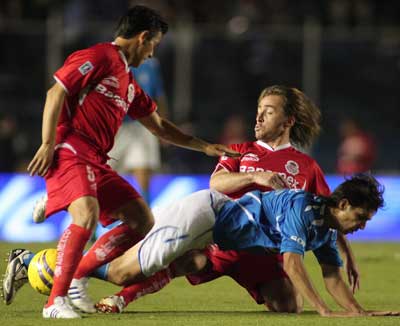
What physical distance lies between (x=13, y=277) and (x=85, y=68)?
141 centimetres

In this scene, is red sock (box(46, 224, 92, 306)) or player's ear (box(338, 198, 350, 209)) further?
player's ear (box(338, 198, 350, 209))

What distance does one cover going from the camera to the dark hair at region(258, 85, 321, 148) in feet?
25.9

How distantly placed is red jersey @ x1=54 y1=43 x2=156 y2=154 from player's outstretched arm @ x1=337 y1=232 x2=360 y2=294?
1634 mm

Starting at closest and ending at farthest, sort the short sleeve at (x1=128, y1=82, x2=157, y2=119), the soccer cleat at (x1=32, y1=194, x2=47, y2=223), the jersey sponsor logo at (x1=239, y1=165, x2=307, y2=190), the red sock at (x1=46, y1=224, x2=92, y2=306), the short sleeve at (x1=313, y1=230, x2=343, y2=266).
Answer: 1. the red sock at (x1=46, y1=224, x2=92, y2=306)
2. the short sleeve at (x1=313, y1=230, x2=343, y2=266)
3. the soccer cleat at (x1=32, y1=194, x2=47, y2=223)
4. the short sleeve at (x1=128, y1=82, x2=157, y2=119)
5. the jersey sponsor logo at (x1=239, y1=165, x2=307, y2=190)

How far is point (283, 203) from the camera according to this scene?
21.7ft

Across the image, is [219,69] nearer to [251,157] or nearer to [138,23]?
[251,157]

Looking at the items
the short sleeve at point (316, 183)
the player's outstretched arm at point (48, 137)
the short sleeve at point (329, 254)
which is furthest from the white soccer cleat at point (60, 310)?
the short sleeve at point (316, 183)

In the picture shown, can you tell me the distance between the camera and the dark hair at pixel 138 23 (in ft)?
23.1

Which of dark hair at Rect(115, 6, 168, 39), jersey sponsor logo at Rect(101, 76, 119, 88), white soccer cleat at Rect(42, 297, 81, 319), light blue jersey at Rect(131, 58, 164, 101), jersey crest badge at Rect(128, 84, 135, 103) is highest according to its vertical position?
dark hair at Rect(115, 6, 168, 39)

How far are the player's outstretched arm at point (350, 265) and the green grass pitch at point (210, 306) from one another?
1.10 ft

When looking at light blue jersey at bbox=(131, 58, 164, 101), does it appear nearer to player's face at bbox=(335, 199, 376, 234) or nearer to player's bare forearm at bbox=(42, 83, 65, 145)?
player's bare forearm at bbox=(42, 83, 65, 145)

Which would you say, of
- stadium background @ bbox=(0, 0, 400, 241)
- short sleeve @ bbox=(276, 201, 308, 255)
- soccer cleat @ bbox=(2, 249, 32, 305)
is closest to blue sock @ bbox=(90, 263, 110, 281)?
soccer cleat @ bbox=(2, 249, 32, 305)

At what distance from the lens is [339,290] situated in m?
6.89

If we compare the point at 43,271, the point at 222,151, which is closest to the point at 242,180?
the point at 222,151
